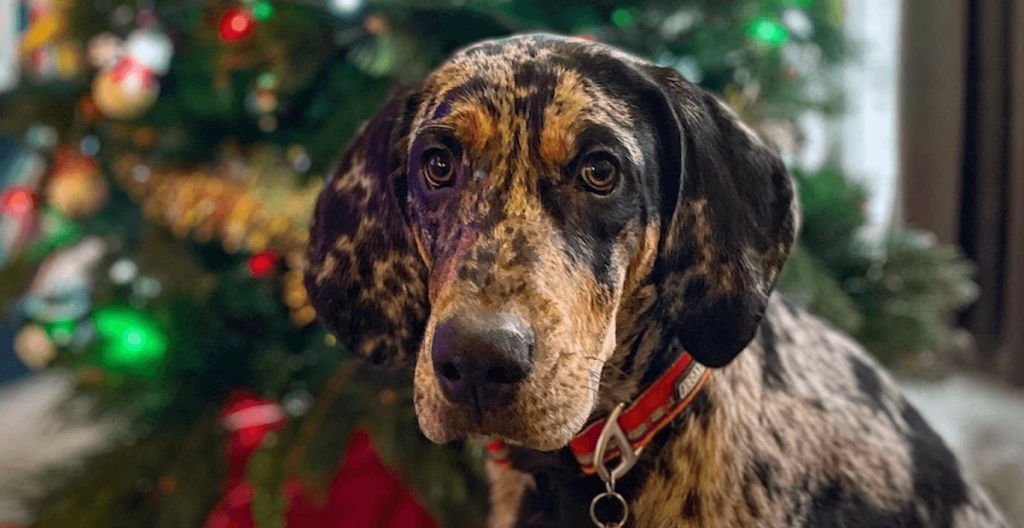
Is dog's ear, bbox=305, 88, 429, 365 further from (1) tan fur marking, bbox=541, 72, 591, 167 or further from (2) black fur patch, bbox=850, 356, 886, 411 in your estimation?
(2) black fur patch, bbox=850, 356, 886, 411

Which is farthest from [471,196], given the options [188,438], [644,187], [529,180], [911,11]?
[911,11]

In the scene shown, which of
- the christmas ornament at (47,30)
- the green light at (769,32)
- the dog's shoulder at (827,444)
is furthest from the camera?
the christmas ornament at (47,30)

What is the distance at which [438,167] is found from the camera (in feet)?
3.21

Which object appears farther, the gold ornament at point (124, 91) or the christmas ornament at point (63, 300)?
the christmas ornament at point (63, 300)

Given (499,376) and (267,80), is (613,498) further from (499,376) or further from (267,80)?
(267,80)

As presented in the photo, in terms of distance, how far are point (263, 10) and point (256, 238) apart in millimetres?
468

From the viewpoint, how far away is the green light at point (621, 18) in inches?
72.4

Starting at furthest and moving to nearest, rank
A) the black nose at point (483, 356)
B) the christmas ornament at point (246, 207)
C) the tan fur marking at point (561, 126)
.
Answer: the christmas ornament at point (246, 207), the tan fur marking at point (561, 126), the black nose at point (483, 356)

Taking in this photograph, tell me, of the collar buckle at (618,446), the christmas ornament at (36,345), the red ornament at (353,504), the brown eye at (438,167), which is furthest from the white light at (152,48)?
the collar buckle at (618,446)

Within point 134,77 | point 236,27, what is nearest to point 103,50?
point 134,77

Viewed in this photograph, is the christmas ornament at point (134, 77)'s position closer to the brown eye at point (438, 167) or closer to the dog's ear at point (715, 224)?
the brown eye at point (438, 167)

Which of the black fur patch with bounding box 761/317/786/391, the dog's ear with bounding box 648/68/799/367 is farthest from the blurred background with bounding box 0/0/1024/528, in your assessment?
the dog's ear with bounding box 648/68/799/367

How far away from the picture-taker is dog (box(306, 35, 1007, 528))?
2.84 ft

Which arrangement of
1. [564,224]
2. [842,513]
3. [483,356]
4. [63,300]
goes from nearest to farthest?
[483,356], [564,224], [842,513], [63,300]
